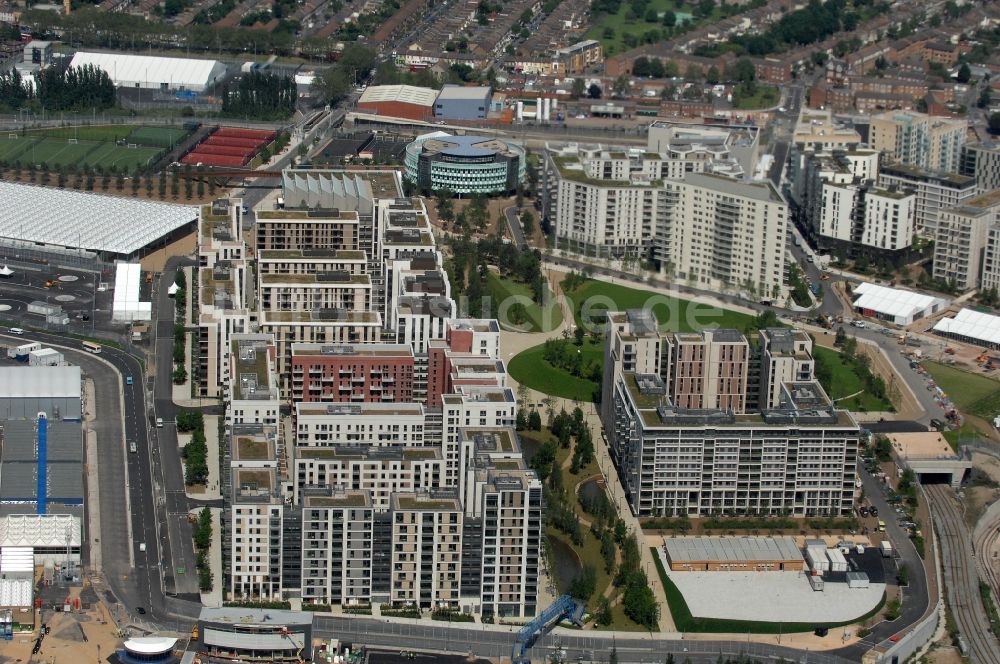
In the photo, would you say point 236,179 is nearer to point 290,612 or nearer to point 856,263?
point 856,263

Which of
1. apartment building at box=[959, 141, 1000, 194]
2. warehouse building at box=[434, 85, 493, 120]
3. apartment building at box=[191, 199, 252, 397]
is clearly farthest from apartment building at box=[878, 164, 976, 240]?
apartment building at box=[191, 199, 252, 397]

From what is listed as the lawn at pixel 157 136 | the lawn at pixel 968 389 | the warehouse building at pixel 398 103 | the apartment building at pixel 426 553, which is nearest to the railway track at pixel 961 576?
the lawn at pixel 968 389

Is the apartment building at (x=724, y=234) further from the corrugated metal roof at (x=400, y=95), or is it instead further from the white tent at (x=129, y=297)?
the corrugated metal roof at (x=400, y=95)

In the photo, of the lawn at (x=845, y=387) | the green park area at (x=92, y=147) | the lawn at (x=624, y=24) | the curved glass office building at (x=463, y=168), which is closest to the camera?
the lawn at (x=845, y=387)

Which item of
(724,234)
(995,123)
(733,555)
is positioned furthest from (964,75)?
(733,555)

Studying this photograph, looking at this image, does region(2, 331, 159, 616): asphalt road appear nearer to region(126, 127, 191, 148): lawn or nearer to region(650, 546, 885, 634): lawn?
region(650, 546, 885, 634): lawn

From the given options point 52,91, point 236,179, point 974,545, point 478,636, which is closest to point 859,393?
point 974,545

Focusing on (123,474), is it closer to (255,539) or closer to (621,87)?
(255,539)
